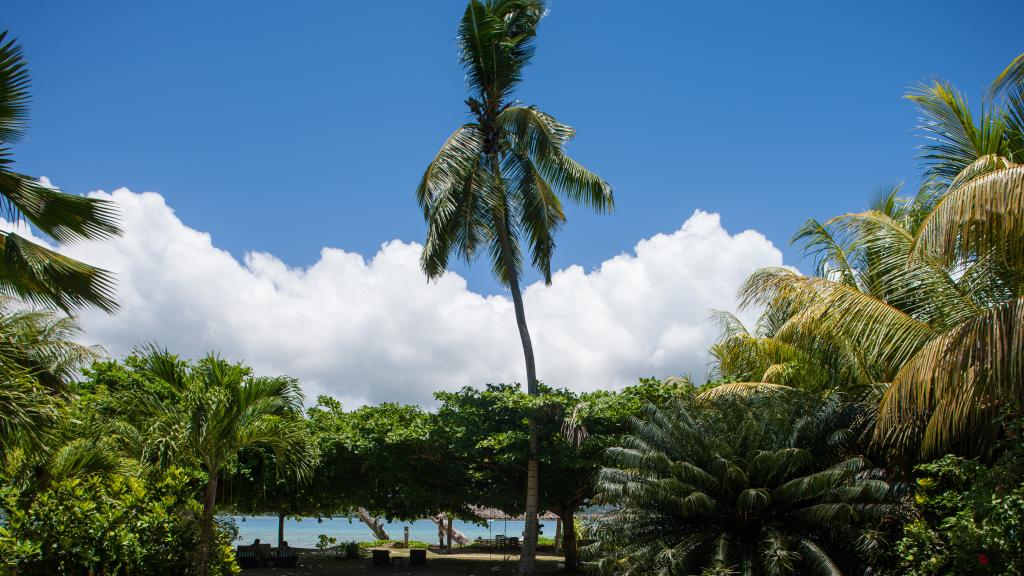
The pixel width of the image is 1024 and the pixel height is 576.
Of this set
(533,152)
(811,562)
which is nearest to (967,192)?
(811,562)

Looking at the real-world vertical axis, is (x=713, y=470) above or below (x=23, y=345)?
below

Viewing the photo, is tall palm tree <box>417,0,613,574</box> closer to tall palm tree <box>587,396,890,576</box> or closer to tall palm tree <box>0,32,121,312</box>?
tall palm tree <box>587,396,890,576</box>

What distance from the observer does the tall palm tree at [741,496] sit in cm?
1079

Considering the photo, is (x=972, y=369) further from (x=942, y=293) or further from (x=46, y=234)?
(x=46, y=234)

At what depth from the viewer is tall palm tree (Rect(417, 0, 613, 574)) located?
17.7 m

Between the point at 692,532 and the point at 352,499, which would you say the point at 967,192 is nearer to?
the point at 692,532

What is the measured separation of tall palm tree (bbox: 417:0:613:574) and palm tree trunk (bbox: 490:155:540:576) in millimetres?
30

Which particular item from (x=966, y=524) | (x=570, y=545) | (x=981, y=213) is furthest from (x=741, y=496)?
(x=570, y=545)

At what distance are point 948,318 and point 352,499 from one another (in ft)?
46.9

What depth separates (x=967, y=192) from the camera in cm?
673

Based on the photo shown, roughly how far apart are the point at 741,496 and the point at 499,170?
10.3 m

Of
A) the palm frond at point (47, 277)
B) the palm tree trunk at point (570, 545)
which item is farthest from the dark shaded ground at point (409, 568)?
the palm frond at point (47, 277)

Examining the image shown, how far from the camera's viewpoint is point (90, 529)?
27.9 feet

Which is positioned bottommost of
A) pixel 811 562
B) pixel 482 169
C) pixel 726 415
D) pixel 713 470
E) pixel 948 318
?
pixel 811 562
